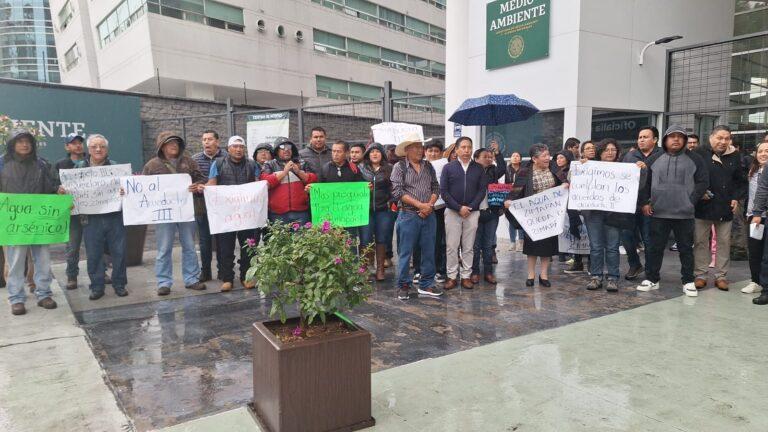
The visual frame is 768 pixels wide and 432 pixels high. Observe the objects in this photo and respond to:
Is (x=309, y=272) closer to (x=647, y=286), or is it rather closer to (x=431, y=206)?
(x=431, y=206)

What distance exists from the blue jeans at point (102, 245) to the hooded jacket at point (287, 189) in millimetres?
1794

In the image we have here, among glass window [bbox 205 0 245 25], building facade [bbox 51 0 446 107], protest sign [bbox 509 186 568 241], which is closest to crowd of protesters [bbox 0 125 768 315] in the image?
protest sign [bbox 509 186 568 241]

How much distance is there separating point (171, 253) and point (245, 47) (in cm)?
2175

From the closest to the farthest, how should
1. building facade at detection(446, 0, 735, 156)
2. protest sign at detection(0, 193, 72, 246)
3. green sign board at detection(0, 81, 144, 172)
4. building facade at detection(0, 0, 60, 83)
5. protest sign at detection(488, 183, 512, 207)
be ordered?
protest sign at detection(0, 193, 72, 246)
protest sign at detection(488, 183, 512, 207)
building facade at detection(446, 0, 735, 156)
green sign board at detection(0, 81, 144, 172)
building facade at detection(0, 0, 60, 83)

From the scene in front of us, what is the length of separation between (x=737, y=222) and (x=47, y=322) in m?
9.79

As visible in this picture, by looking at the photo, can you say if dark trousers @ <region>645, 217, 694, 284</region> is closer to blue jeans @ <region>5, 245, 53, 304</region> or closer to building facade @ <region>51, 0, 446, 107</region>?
blue jeans @ <region>5, 245, 53, 304</region>

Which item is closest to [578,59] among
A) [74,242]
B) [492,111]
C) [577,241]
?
[492,111]

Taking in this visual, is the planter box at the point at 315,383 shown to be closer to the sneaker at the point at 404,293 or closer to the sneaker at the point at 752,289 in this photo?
the sneaker at the point at 404,293

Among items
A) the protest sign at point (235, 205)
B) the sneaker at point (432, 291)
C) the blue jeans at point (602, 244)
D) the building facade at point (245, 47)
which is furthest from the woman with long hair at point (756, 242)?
the building facade at point (245, 47)

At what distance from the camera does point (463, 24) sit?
409 inches

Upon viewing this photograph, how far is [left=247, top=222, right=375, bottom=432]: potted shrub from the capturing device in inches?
108

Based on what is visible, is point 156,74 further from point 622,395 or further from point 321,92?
point 622,395

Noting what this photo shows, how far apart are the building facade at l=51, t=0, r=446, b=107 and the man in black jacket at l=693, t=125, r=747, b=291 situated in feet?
71.3

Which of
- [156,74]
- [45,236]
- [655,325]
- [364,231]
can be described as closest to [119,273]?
[45,236]
